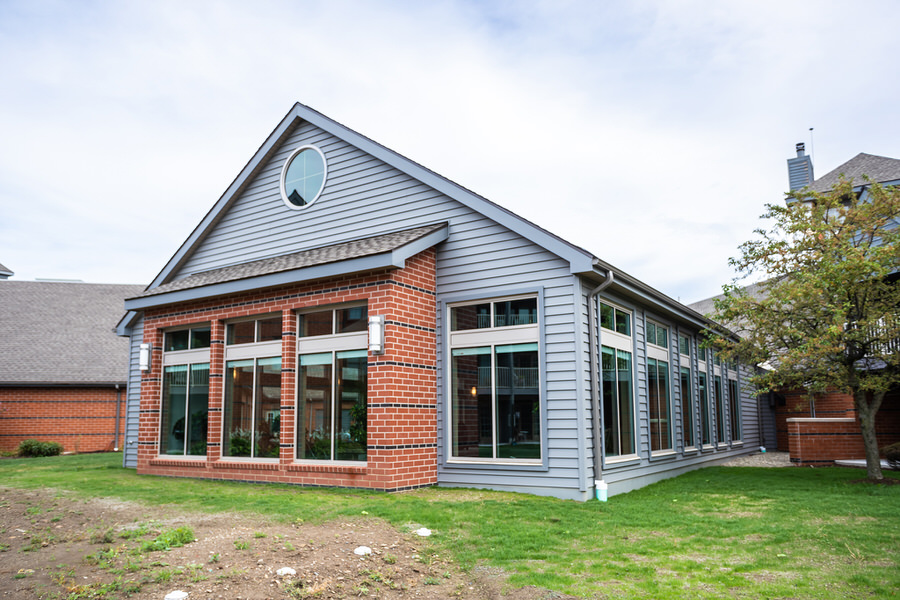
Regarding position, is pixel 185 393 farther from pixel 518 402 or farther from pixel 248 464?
pixel 518 402

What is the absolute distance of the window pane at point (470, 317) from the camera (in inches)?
415

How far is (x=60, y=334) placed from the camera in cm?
2516

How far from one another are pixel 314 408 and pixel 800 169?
24.9 metres

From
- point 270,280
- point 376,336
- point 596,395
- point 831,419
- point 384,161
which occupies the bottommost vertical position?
point 831,419

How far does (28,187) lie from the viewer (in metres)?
30.6

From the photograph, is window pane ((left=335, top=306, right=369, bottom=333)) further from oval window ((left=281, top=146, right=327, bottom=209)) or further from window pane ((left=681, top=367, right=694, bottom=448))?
window pane ((left=681, top=367, right=694, bottom=448))

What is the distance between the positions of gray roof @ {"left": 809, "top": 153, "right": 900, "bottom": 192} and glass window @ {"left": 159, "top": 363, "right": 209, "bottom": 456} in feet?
54.0

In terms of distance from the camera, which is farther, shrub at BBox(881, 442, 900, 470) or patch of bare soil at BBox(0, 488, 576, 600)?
shrub at BBox(881, 442, 900, 470)

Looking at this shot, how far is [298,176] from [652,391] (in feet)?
26.9

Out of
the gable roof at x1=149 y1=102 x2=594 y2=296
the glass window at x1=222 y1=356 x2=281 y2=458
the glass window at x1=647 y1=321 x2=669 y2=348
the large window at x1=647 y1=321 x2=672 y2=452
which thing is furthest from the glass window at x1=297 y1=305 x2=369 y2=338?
the glass window at x1=647 y1=321 x2=669 y2=348

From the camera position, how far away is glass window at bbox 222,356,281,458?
11398 millimetres

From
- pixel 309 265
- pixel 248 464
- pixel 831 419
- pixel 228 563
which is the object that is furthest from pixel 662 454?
pixel 228 563

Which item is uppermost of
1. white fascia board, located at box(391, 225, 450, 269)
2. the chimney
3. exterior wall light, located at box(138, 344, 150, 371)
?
the chimney

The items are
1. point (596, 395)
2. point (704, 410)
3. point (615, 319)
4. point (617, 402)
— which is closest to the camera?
point (596, 395)
